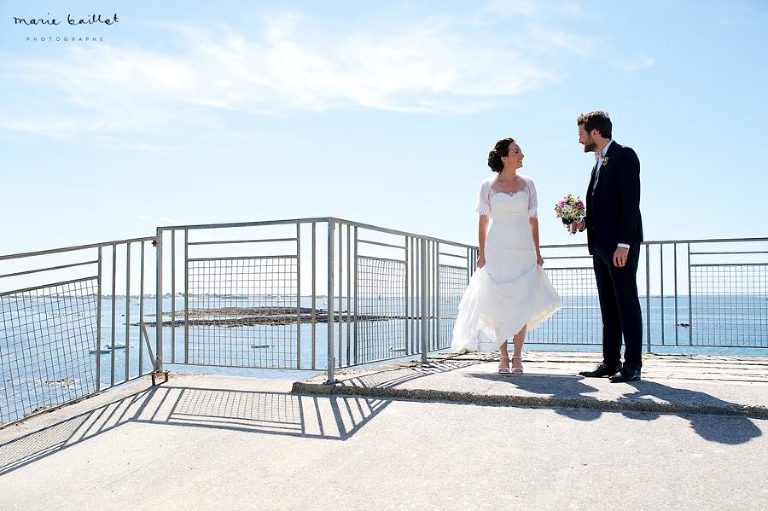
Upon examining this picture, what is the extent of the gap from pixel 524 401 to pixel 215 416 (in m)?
1.88

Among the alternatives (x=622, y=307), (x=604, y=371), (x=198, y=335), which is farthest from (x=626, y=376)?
(x=198, y=335)

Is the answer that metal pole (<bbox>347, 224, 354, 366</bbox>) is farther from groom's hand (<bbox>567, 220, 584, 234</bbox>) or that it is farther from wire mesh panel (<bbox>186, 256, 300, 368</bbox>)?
groom's hand (<bbox>567, 220, 584, 234</bbox>)

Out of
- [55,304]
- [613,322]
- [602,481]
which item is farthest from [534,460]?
[55,304]

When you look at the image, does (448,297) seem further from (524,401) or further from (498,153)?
(524,401)

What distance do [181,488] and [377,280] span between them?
299 cm

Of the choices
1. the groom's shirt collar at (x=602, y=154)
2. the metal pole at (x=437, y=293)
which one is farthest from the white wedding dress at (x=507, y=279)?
the metal pole at (x=437, y=293)

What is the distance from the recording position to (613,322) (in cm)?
504

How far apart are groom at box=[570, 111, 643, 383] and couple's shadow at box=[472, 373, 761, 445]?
0.32 m

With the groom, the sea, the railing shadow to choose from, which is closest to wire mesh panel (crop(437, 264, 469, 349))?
the sea

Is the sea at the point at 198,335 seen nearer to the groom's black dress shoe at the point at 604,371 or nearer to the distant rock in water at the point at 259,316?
the distant rock in water at the point at 259,316

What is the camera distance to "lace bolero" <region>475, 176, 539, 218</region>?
5.24m

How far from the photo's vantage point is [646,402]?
3.93m

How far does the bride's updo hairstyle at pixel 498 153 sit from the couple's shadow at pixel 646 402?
5.27 feet

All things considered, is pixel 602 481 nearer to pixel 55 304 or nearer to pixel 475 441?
pixel 475 441
